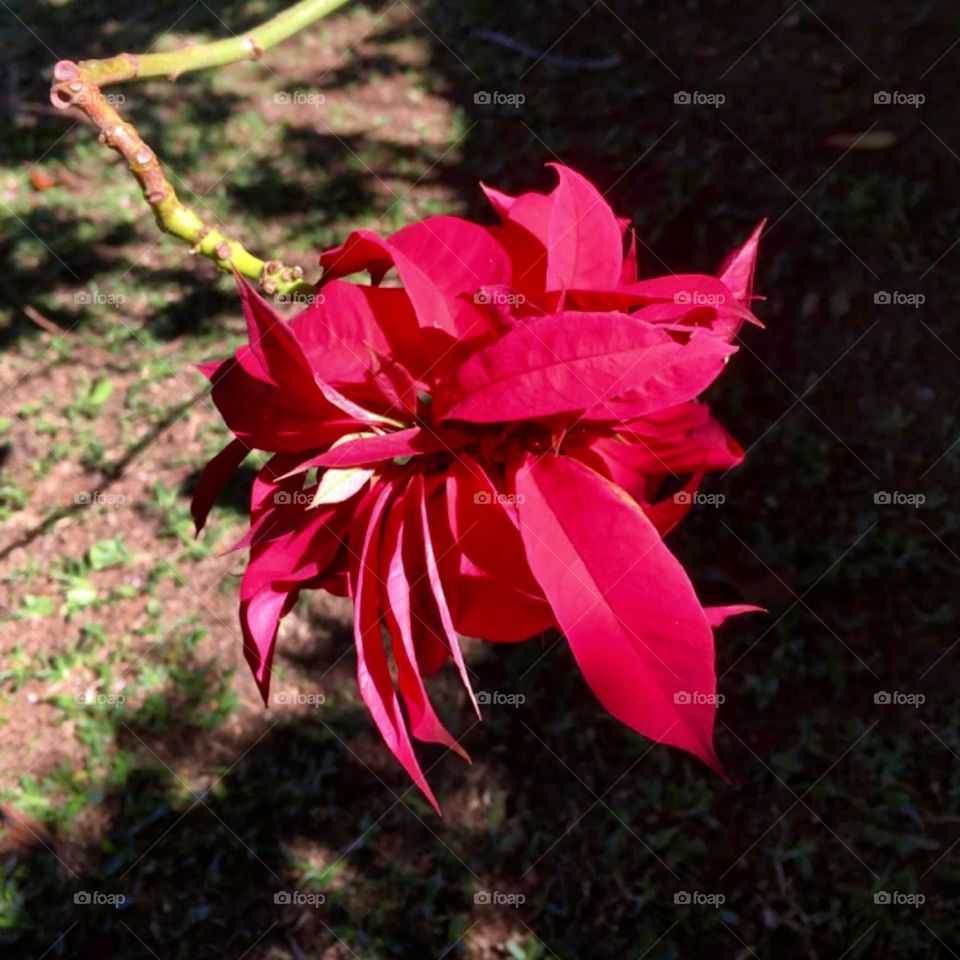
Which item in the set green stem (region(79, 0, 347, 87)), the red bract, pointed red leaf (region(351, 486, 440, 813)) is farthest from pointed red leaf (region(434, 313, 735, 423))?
green stem (region(79, 0, 347, 87))

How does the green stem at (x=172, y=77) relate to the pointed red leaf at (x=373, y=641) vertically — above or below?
above

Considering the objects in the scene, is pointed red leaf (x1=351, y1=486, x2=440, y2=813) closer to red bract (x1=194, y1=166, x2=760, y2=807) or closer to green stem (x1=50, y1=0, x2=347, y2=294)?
red bract (x1=194, y1=166, x2=760, y2=807)

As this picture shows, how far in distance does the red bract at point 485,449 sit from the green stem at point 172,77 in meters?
0.09

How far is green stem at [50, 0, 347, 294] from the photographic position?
82cm

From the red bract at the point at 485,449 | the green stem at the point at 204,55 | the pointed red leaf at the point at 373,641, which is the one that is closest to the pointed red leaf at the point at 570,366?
the red bract at the point at 485,449

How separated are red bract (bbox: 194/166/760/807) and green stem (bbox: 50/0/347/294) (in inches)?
3.4

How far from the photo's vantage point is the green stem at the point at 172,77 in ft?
2.69

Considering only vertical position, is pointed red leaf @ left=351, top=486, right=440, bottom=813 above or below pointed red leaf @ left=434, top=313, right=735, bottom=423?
below

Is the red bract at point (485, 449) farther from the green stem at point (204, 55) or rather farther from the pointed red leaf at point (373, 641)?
the green stem at point (204, 55)

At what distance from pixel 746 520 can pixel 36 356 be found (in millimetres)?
2223

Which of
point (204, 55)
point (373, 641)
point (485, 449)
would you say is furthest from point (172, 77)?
point (373, 641)

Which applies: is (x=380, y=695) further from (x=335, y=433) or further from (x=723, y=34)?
(x=723, y=34)

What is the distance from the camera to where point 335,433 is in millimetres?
924

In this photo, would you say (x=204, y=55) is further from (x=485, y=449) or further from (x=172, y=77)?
(x=485, y=449)
